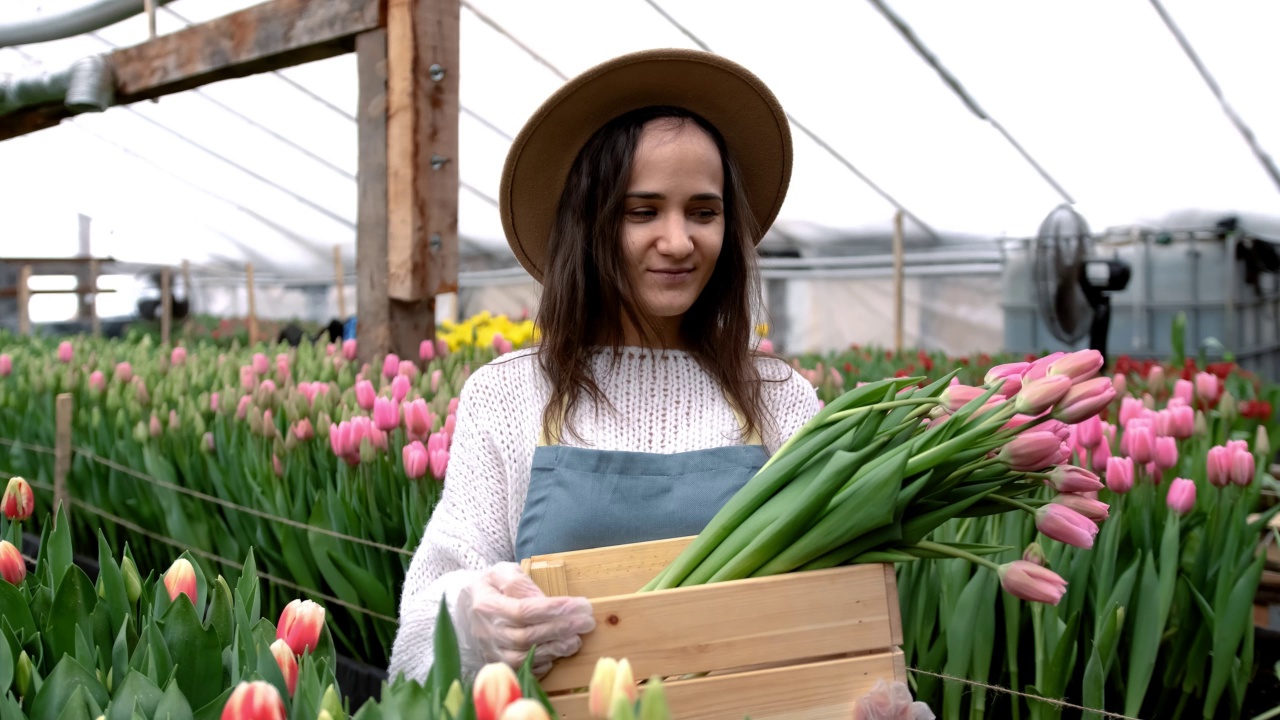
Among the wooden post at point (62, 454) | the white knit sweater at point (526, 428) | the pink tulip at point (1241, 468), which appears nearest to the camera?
the white knit sweater at point (526, 428)

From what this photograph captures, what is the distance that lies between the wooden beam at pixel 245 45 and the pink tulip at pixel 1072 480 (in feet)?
10.4

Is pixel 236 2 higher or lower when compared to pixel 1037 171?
higher

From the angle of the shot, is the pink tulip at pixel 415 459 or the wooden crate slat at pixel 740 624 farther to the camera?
the pink tulip at pixel 415 459

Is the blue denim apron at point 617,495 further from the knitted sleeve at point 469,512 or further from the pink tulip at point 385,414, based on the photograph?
the pink tulip at point 385,414

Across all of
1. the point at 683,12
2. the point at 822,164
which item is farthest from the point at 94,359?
the point at 822,164

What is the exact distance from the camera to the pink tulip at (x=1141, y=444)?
6.30 ft

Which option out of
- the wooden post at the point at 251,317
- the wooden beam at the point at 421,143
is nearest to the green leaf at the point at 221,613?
the wooden beam at the point at 421,143

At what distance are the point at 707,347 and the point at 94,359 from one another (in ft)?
10.7

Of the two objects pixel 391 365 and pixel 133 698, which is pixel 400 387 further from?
pixel 133 698

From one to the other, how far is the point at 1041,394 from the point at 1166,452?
1224mm

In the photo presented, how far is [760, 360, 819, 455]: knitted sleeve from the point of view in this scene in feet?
4.66

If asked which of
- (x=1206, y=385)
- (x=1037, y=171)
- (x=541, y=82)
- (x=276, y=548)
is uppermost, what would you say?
(x=541, y=82)

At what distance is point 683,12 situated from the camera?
23.5ft

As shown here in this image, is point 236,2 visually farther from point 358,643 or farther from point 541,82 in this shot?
point 358,643
